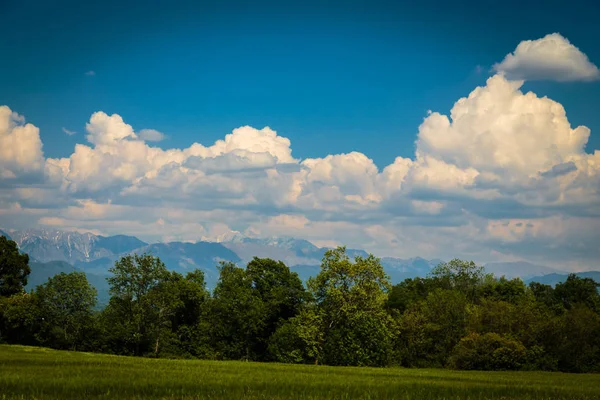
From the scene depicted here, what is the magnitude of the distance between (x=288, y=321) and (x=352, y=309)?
19.8 meters

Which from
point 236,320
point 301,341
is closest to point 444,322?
point 301,341

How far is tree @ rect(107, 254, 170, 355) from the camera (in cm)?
9431

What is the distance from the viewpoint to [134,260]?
324 ft

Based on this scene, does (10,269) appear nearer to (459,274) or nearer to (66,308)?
(66,308)

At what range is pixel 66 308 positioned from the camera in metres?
93.6

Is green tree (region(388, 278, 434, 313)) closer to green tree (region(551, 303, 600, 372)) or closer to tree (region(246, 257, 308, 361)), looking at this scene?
tree (region(246, 257, 308, 361))

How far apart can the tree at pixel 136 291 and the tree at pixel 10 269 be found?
17797 millimetres

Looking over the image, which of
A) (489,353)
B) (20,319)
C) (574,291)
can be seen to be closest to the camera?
(489,353)

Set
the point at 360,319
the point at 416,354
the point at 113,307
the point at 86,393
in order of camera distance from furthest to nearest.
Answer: the point at 113,307, the point at 416,354, the point at 360,319, the point at 86,393

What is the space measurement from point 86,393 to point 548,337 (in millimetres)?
69772

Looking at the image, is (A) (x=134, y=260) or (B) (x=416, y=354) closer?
(B) (x=416, y=354)

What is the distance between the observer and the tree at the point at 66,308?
91750 millimetres

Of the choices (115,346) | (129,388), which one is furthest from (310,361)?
(129,388)

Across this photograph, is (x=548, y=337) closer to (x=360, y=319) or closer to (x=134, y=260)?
(x=360, y=319)
